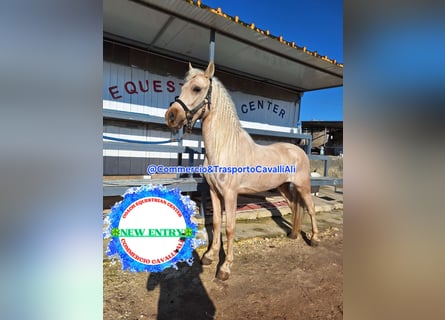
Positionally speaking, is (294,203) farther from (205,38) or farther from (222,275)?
(205,38)

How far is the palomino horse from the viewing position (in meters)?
1.55

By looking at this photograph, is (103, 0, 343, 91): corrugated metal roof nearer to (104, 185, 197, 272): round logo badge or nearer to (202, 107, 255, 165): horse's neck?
(202, 107, 255, 165): horse's neck

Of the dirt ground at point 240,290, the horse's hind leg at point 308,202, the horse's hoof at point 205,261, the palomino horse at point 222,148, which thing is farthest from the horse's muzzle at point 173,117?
the horse's hind leg at point 308,202

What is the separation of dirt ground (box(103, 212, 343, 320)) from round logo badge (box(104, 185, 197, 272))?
0.44ft

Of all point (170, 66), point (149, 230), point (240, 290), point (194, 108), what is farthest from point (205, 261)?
point (170, 66)

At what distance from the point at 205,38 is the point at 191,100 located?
4.17ft

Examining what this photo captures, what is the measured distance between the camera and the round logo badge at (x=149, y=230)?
3.57ft

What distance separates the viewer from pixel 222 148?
168 cm
